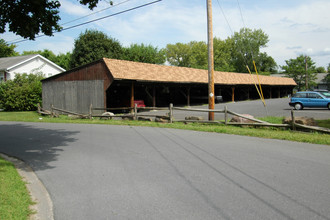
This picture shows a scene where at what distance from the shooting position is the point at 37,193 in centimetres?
498

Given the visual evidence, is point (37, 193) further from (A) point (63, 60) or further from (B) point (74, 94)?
(A) point (63, 60)

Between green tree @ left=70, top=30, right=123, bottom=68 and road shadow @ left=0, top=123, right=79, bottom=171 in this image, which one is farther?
green tree @ left=70, top=30, right=123, bottom=68

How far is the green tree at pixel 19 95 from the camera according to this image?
2980cm

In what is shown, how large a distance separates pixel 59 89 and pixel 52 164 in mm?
20433

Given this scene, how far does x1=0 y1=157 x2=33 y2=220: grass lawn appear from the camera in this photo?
391 centimetres

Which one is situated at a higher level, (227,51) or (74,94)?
(227,51)

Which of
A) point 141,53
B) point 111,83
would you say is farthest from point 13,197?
point 141,53

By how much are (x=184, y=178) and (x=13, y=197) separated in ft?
10.2

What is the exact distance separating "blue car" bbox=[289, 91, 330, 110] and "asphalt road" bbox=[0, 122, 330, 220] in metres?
15.1

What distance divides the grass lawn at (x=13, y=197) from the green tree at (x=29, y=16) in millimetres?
4943

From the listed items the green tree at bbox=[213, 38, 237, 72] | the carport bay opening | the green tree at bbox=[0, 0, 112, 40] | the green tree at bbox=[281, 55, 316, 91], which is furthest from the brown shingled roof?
the green tree at bbox=[213, 38, 237, 72]

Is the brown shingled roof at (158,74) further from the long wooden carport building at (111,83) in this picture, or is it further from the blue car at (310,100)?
the blue car at (310,100)

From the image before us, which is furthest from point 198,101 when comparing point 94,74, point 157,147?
point 157,147

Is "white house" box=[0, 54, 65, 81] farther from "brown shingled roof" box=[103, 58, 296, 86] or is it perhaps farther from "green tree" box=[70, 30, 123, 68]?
"brown shingled roof" box=[103, 58, 296, 86]
